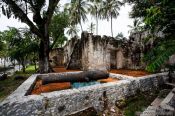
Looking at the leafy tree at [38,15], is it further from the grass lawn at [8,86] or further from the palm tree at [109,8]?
the palm tree at [109,8]

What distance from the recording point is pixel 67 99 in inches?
273

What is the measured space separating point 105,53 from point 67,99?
37.6ft

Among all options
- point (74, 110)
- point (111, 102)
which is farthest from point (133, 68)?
point (74, 110)

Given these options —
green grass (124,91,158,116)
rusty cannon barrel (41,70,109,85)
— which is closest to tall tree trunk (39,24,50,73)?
rusty cannon barrel (41,70,109,85)

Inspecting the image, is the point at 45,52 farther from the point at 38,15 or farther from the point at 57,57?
the point at 57,57

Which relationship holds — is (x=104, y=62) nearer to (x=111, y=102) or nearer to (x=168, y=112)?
(x=111, y=102)

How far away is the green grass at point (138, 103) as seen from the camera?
320 inches

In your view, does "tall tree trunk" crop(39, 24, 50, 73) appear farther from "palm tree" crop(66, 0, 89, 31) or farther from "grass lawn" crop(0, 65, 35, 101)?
"palm tree" crop(66, 0, 89, 31)

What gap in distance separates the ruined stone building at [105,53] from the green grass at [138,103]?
801cm

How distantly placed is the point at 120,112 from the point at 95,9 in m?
31.1

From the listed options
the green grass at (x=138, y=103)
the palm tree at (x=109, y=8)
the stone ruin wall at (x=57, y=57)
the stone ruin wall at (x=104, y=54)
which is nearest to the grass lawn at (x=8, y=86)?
the green grass at (x=138, y=103)

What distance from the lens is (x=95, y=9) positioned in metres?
36.8

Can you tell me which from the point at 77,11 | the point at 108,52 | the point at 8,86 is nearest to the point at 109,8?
the point at 77,11

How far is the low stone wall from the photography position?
228 inches
